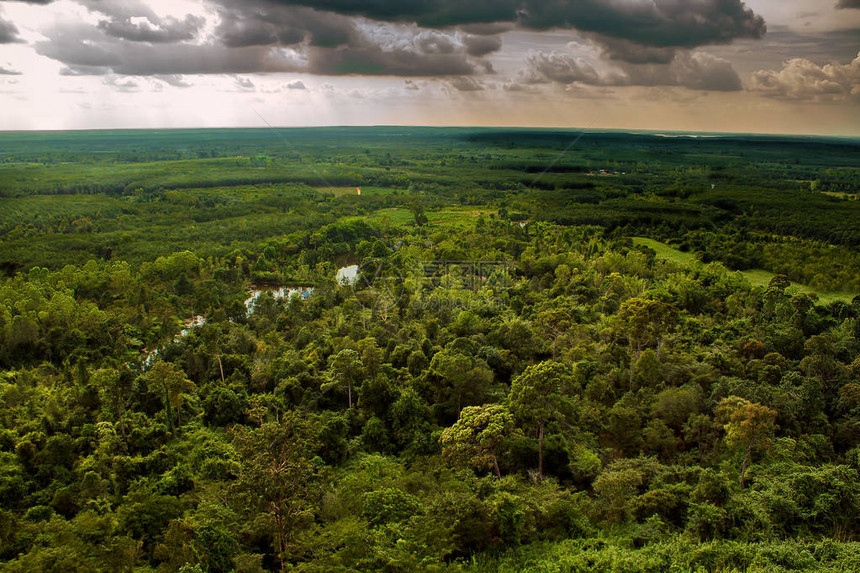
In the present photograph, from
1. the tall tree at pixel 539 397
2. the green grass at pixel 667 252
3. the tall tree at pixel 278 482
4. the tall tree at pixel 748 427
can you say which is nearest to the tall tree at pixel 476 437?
the tall tree at pixel 539 397

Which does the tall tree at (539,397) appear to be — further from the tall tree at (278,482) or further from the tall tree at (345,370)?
the tall tree at (345,370)

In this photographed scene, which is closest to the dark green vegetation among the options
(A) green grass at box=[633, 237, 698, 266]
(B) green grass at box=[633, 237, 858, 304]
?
(A) green grass at box=[633, 237, 698, 266]

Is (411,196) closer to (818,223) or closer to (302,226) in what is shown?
(302,226)

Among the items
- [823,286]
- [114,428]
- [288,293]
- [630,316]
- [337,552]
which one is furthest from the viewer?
[288,293]

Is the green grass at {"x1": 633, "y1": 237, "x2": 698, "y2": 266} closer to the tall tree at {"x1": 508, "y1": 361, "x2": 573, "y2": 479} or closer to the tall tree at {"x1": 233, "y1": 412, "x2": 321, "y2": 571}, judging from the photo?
the tall tree at {"x1": 508, "y1": 361, "x2": 573, "y2": 479}

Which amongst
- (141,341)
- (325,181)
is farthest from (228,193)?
(141,341)

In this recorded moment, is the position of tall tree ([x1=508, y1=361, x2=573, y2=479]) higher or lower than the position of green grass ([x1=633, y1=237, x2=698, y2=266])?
lower
